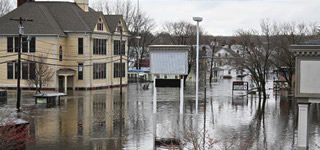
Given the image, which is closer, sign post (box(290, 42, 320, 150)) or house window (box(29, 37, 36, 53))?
sign post (box(290, 42, 320, 150))

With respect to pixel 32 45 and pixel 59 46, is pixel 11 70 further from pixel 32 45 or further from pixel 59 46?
pixel 59 46

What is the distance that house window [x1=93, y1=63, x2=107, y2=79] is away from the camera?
60.1m

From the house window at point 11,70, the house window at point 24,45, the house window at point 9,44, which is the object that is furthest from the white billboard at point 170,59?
the house window at point 9,44

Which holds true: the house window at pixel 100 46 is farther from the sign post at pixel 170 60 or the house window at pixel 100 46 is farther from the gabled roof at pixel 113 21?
the sign post at pixel 170 60

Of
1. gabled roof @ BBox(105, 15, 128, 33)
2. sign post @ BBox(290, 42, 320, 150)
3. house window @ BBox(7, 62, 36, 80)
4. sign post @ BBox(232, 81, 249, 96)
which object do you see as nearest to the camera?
sign post @ BBox(290, 42, 320, 150)

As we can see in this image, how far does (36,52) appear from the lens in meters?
56.9

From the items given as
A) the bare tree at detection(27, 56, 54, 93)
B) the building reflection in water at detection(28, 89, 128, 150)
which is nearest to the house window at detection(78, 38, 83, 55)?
the bare tree at detection(27, 56, 54, 93)

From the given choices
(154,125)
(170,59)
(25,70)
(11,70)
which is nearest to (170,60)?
(170,59)

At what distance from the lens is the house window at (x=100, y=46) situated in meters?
60.0

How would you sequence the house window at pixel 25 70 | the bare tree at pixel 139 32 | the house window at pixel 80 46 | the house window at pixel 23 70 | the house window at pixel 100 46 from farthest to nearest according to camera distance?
the bare tree at pixel 139 32, the house window at pixel 100 46, the house window at pixel 80 46, the house window at pixel 25 70, the house window at pixel 23 70

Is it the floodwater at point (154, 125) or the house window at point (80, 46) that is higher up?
the house window at point (80, 46)

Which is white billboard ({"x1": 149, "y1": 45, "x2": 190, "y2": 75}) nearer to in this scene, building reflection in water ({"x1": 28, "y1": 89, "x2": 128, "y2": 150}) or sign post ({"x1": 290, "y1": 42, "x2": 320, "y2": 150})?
building reflection in water ({"x1": 28, "y1": 89, "x2": 128, "y2": 150})

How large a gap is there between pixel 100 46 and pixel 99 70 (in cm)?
276

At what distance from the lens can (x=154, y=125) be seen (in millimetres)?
27969
